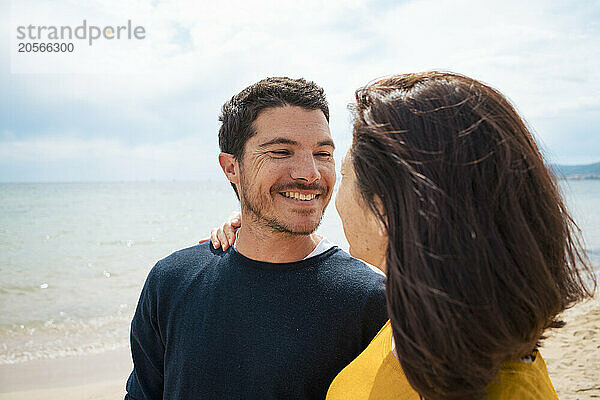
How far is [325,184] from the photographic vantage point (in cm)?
214

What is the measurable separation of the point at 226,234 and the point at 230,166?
0.35 meters

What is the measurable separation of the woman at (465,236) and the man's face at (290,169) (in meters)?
0.84

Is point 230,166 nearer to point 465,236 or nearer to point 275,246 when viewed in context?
point 275,246

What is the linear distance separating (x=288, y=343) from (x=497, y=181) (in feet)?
3.58

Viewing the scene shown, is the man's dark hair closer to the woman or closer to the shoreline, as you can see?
the woman

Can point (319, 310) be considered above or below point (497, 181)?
below

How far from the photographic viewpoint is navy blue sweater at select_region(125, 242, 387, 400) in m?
1.84

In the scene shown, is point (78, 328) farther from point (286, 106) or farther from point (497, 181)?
point (497, 181)

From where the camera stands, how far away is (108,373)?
6.39 meters

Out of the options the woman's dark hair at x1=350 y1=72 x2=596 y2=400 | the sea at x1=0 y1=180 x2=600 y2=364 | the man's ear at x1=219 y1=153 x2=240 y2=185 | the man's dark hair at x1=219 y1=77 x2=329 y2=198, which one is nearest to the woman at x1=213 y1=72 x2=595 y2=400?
the woman's dark hair at x1=350 y1=72 x2=596 y2=400

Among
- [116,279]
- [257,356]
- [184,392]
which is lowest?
[116,279]

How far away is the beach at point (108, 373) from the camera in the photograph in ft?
17.3

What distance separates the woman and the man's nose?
31.4 inches

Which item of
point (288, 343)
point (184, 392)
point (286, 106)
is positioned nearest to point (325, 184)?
→ point (286, 106)
